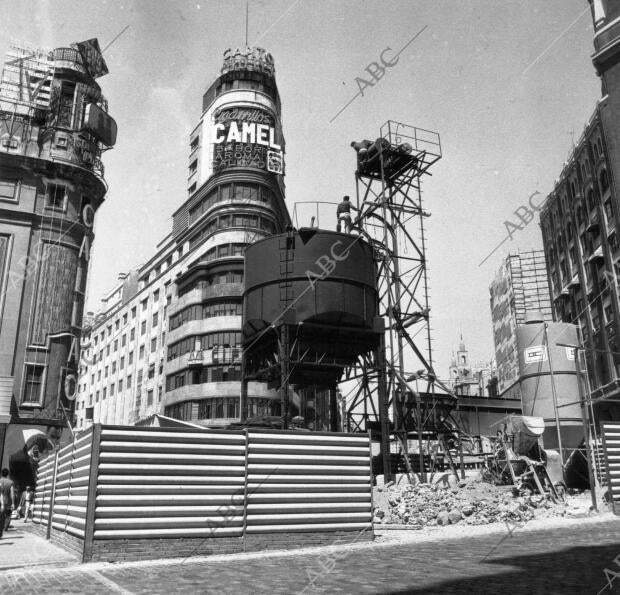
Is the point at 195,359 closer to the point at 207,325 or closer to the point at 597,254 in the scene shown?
the point at 207,325

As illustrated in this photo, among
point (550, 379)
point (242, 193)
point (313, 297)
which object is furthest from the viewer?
point (242, 193)

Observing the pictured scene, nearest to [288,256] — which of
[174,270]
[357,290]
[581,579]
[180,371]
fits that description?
[357,290]

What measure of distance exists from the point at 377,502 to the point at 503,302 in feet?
276

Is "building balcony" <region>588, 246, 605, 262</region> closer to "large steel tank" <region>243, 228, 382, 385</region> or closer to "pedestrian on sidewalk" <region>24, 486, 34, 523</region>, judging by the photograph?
"large steel tank" <region>243, 228, 382, 385</region>

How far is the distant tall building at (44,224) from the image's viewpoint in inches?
1383

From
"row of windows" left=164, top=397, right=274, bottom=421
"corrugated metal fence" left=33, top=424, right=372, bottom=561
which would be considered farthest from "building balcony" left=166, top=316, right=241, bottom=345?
"corrugated metal fence" left=33, top=424, right=372, bottom=561

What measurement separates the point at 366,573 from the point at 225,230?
51427 millimetres

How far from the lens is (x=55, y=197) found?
38938mm

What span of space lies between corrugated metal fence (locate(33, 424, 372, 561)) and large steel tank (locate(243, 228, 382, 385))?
13.0 metres

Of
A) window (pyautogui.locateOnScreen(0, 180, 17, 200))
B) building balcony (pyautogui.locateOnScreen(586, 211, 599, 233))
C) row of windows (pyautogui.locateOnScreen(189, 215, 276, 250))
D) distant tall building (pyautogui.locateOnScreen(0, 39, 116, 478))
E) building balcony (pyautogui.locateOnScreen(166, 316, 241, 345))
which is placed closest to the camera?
distant tall building (pyautogui.locateOnScreen(0, 39, 116, 478))

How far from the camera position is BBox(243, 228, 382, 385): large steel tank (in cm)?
2689

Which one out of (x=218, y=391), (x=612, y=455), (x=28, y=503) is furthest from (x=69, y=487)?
(x=218, y=391)

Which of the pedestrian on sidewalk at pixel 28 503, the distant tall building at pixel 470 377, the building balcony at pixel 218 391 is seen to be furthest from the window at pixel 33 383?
the distant tall building at pixel 470 377

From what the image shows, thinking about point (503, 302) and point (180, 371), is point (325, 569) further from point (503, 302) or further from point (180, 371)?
point (503, 302)
